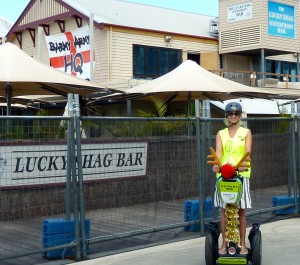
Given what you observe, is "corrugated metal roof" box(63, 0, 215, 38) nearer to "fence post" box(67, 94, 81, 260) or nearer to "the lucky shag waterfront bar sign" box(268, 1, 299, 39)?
"the lucky shag waterfront bar sign" box(268, 1, 299, 39)

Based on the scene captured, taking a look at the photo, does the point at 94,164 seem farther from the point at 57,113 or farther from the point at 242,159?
the point at 57,113

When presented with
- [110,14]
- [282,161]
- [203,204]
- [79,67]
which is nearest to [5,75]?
[203,204]

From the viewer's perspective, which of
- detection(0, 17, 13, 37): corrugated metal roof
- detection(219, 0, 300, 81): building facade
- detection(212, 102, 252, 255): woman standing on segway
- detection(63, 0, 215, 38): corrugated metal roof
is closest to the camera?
detection(212, 102, 252, 255): woman standing on segway

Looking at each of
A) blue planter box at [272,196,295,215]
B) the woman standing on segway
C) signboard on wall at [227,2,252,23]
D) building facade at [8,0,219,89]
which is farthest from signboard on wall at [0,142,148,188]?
signboard on wall at [227,2,252,23]

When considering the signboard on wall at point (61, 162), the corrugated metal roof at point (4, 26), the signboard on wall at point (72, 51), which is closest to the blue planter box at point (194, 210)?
the signboard on wall at point (61, 162)

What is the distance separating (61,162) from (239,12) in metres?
22.3

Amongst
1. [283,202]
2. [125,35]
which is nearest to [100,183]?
[283,202]

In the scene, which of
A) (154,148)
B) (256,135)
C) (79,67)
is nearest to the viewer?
(154,148)

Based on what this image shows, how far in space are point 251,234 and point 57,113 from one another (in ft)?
69.5

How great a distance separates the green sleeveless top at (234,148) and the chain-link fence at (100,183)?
1.69 m

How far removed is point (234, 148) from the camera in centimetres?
671

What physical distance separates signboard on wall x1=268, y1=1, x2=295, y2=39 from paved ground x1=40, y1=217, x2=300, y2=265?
20.5 meters

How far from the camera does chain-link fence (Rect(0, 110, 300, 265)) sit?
7258mm

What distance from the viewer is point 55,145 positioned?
764cm
